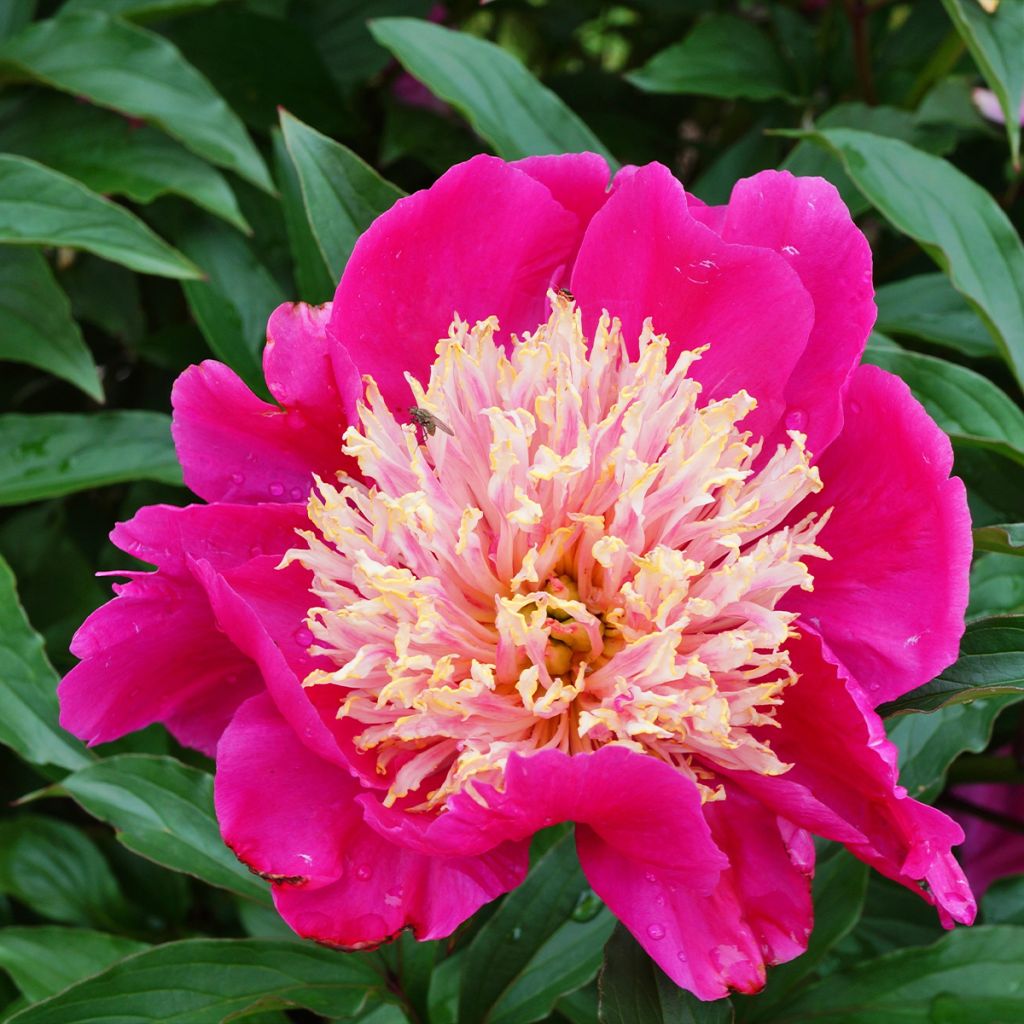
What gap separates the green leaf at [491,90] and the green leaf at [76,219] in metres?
0.31

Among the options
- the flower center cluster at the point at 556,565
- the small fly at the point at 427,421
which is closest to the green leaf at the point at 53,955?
the flower center cluster at the point at 556,565

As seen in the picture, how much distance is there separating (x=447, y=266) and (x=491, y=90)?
458mm

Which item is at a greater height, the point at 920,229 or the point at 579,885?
the point at 920,229

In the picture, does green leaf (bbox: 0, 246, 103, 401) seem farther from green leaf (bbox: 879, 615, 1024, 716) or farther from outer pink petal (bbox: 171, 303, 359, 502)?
green leaf (bbox: 879, 615, 1024, 716)

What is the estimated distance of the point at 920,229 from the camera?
111 centimetres

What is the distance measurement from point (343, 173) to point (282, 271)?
0.56 metres

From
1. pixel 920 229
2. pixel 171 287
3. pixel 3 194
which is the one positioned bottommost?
pixel 171 287

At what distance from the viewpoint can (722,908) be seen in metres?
0.77

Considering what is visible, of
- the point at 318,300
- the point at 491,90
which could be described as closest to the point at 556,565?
the point at 318,300

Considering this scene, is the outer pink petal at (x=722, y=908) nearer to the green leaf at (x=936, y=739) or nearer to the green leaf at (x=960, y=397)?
the green leaf at (x=936, y=739)

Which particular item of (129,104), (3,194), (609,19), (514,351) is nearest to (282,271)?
(129,104)

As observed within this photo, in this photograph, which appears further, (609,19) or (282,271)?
(609,19)

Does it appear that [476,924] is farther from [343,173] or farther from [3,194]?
[3,194]

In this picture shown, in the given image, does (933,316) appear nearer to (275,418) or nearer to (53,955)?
(275,418)
